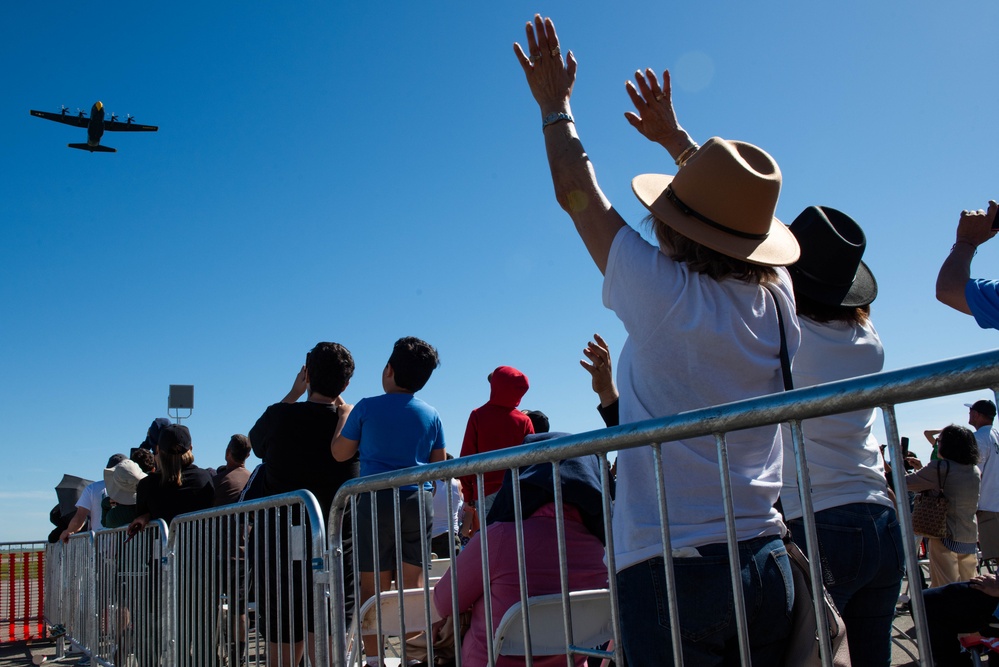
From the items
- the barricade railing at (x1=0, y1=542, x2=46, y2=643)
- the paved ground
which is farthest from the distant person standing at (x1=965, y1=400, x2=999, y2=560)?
the barricade railing at (x1=0, y1=542, x2=46, y2=643)

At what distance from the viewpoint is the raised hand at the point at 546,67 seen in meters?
2.36

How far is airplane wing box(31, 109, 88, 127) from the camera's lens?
3469 centimetres

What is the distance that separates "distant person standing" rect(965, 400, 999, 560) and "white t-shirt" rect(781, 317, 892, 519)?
14.2 feet

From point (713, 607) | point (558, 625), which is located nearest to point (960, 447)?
point (558, 625)

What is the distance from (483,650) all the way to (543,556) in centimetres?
43

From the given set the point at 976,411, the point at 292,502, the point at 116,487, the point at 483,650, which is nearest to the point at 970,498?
the point at 976,411

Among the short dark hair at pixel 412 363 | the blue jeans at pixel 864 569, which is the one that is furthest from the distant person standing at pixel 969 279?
the short dark hair at pixel 412 363

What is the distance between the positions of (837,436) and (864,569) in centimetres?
42

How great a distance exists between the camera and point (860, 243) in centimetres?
281

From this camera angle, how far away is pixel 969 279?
9.18 ft

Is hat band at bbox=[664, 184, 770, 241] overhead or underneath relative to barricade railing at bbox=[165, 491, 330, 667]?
overhead

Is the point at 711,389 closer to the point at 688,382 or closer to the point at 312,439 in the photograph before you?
the point at 688,382

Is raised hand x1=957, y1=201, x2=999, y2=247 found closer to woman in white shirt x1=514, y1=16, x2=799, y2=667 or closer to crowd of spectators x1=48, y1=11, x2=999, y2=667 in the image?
crowd of spectators x1=48, y1=11, x2=999, y2=667

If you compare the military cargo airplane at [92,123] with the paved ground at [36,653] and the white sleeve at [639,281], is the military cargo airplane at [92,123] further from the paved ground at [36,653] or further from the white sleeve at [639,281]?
the white sleeve at [639,281]
